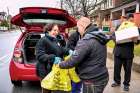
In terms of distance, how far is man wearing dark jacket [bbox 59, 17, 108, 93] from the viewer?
490 cm

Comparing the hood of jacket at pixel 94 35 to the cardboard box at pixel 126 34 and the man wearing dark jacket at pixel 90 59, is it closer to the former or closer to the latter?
the man wearing dark jacket at pixel 90 59

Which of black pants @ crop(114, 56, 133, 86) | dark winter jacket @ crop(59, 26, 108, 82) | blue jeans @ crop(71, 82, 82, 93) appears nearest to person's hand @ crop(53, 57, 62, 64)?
blue jeans @ crop(71, 82, 82, 93)

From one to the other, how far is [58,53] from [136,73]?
5770 mm

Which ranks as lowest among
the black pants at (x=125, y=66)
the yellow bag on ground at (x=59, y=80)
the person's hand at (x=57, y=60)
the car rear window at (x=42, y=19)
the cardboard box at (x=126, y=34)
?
the black pants at (x=125, y=66)

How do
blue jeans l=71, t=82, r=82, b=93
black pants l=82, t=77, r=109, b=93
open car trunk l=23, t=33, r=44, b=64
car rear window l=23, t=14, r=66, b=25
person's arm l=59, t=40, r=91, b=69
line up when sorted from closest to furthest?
person's arm l=59, t=40, r=91, b=69
black pants l=82, t=77, r=109, b=93
blue jeans l=71, t=82, r=82, b=93
car rear window l=23, t=14, r=66, b=25
open car trunk l=23, t=33, r=44, b=64

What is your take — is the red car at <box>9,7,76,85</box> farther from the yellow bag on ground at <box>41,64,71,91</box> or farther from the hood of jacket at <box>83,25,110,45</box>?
the hood of jacket at <box>83,25,110,45</box>

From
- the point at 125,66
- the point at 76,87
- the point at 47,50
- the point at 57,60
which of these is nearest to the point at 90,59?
the point at 57,60

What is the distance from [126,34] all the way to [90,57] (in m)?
3.46

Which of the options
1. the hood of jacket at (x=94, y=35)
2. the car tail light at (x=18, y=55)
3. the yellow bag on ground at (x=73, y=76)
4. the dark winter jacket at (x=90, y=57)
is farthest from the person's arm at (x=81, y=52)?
the car tail light at (x=18, y=55)

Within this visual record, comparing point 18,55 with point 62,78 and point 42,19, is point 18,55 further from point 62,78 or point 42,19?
point 62,78

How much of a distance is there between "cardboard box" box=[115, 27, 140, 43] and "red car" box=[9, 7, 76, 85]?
130cm

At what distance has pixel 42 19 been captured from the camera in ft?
32.2

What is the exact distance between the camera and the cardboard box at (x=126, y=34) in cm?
817

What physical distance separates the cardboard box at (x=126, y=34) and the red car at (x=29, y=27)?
130cm
